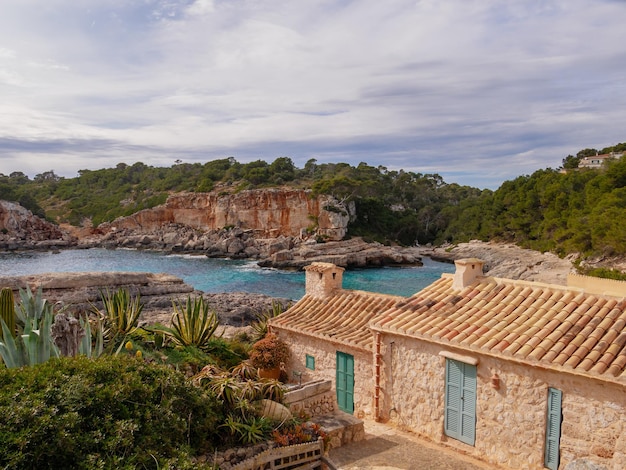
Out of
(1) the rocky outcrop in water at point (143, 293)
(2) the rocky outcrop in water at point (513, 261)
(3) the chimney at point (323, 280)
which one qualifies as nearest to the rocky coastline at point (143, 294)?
(1) the rocky outcrop in water at point (143, 293)

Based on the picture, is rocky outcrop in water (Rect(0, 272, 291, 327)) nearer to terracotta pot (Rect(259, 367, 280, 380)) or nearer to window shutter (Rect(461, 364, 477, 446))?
terracotta pot (Rect(259, 367, 280, 380))

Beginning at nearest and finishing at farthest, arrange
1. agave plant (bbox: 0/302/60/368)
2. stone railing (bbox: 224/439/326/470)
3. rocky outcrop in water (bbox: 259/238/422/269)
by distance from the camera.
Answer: stone railing (bbox: 224/439/326/470)
agave plant (bbox: 0/302/60/368)
rocky outcrop in water (bbox: 259/238/422/269)

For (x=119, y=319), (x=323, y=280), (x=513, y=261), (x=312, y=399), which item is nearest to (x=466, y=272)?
(x=312, y=399)

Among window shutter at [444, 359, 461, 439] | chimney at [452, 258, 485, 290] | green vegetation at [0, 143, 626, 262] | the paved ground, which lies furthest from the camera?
green vegetation at [0, 143, 626, 262]

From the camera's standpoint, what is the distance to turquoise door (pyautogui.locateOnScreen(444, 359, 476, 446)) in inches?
330

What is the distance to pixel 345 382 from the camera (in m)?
11.0

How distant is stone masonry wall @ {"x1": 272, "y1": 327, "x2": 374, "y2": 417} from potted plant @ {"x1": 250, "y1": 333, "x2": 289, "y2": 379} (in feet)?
0.66

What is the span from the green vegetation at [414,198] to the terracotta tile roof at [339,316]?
90.0 feet

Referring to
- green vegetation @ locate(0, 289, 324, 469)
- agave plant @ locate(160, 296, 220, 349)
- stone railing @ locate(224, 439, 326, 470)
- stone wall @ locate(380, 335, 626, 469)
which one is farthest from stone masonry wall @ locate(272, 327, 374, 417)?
stone railing @ locate(224, 439, 326, 470)

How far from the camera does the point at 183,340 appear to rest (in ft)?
39.9

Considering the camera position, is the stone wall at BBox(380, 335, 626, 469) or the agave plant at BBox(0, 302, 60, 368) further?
the stone wall at BBox(380, 335, 626, 469)

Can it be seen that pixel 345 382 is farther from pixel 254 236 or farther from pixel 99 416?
pixel 254 236

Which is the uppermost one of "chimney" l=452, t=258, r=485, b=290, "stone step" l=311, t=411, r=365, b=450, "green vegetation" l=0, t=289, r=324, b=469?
"chimney" l=452, t=258, r=485, b=290

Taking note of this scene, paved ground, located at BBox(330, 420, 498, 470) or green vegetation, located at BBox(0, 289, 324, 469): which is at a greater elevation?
green vegetation, located at BBox(0, 289, 324, 469)
